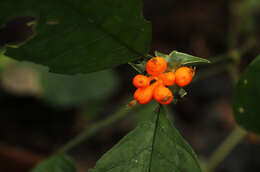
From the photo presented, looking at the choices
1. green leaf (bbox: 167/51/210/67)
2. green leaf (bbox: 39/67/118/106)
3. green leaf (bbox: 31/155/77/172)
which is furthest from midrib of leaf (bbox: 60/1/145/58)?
green leaf (bbox: 39/67/118/106)

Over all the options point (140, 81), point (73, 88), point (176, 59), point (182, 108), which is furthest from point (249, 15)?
point (140, 81)

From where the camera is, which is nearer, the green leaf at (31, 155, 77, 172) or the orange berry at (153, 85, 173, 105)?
the orange berry at (153, 85, 173, 105)

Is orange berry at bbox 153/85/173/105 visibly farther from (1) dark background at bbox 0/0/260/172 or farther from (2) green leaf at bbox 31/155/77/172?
(1) dark background at bbox 0/0/260/172

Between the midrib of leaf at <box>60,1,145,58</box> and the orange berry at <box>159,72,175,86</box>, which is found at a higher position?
the midrib of leaf at <box>60,1,145,58</box>

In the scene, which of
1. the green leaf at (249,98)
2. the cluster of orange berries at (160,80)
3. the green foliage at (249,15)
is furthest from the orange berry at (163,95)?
the green foliage at (249,15)

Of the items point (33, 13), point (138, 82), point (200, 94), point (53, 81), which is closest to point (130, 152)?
point (138, 82)

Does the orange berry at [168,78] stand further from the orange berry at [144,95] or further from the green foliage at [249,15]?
the green foliage at [249,15]

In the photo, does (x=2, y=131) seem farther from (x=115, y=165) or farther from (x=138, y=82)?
(x=138, y=82)
